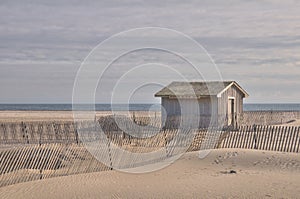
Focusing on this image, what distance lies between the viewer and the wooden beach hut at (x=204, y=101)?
3104 cm

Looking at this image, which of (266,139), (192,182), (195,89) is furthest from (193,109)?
(192,182)

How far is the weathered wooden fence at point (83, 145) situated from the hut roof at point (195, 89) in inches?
83.7

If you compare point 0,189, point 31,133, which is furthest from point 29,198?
point 31,133

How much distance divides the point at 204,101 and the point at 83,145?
487 inches

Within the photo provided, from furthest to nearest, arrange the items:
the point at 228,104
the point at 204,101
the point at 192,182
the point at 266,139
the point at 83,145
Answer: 1. the point at 228,104
2. the point at 204,101
3. the point at 266,139
4. the point at 83,145
5. the point at 192,182

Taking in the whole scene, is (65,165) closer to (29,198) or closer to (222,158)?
(29,198)

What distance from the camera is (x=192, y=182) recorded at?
14695 millimetres

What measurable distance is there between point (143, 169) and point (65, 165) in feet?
8.33

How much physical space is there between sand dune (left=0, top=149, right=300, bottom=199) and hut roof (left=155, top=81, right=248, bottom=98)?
40.6 feet

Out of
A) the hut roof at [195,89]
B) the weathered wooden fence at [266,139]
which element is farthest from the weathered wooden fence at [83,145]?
the hut roof at [195,89]

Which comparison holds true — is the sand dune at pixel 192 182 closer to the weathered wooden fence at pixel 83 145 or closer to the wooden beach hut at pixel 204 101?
the weathered wooden fence at pixel 83 145

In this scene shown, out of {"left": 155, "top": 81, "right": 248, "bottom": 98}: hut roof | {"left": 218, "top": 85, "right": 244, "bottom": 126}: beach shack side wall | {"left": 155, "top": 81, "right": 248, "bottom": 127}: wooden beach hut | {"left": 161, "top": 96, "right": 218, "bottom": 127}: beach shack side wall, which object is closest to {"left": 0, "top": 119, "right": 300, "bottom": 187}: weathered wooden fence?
{"left": 161, "top": 96, "right": 218, "bottom": 127}: beach shack side wall

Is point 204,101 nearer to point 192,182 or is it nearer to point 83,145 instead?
point 83,145

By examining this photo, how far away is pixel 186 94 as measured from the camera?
31.7 m
